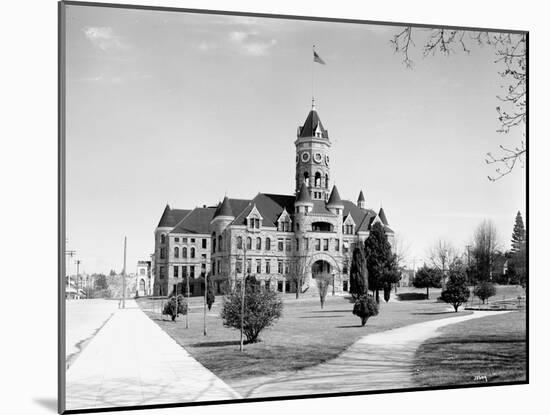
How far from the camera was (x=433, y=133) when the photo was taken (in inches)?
341

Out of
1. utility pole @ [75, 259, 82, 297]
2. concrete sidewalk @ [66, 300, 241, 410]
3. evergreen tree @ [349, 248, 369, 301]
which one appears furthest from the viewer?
evergreen tree @ [349, 248, 369, 301]

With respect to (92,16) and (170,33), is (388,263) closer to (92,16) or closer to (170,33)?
(170,33)

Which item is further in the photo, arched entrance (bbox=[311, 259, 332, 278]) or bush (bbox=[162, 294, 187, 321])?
arched entrance (bbox=[311, 259, 332, 278])

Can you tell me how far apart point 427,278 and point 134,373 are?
10.7 feet

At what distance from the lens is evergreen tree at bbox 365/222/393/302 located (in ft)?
28.1

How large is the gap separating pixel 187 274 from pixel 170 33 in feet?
7.60

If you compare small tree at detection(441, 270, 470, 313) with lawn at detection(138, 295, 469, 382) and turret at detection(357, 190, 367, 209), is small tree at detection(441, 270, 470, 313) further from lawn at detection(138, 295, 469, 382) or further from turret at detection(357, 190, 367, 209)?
turret at detection(357, 190, 367, 209)

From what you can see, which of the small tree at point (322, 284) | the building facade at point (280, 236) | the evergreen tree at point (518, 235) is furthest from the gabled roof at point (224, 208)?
the evergreen tree at point (518, 235)

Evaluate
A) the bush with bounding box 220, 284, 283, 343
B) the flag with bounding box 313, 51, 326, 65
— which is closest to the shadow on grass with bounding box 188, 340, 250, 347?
the bush with bounding box 220, 284, 283, 343

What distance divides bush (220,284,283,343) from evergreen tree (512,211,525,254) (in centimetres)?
260

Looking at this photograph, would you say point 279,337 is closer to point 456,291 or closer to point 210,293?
point 210,293

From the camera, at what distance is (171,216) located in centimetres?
782

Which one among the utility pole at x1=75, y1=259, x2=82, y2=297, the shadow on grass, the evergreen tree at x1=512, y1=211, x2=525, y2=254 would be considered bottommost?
the shadow on grass

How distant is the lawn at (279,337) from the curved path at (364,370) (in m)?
0.08
